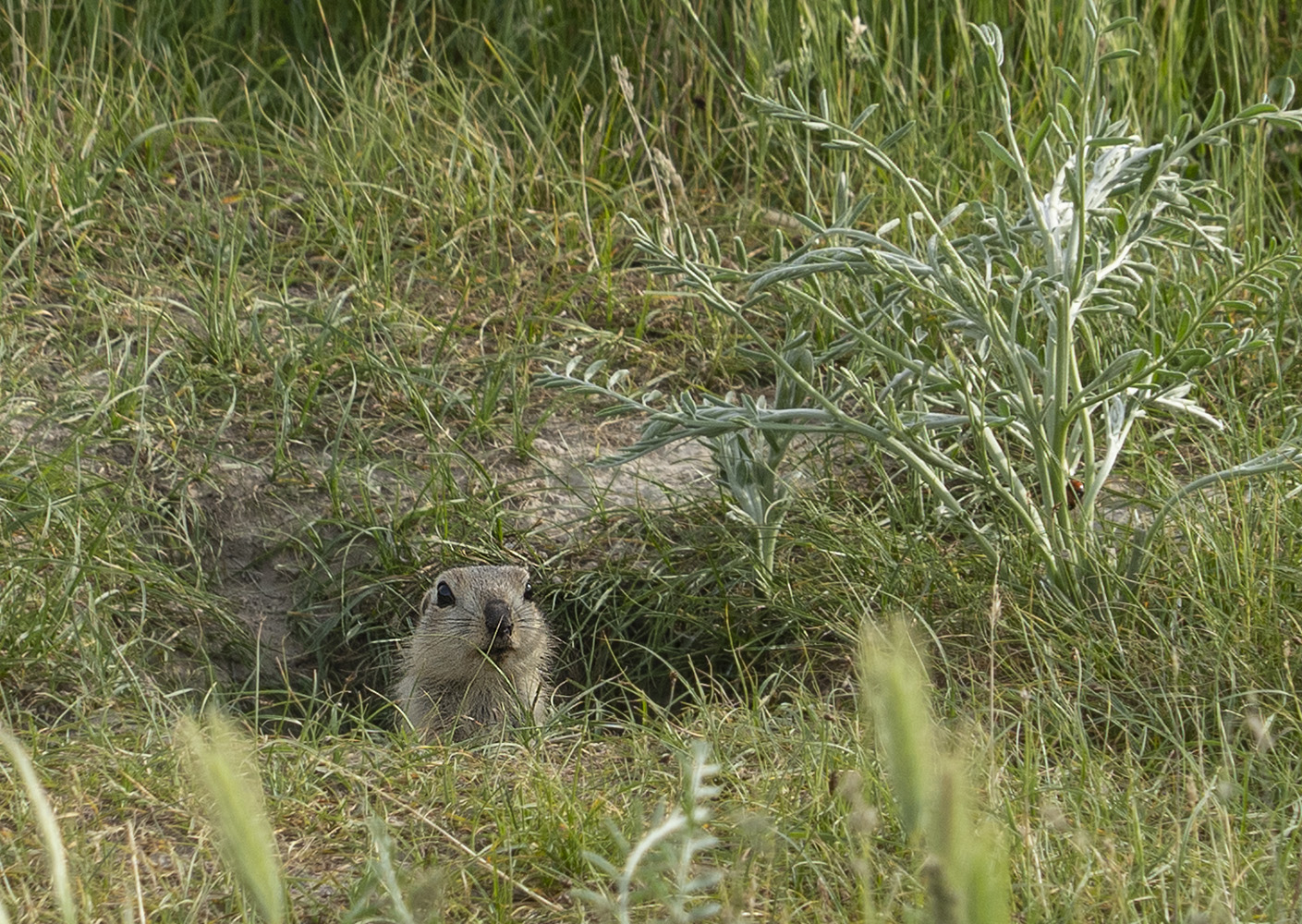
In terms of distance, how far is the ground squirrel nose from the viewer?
132 inches

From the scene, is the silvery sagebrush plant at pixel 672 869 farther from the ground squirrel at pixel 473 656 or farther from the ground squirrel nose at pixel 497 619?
the ground squirrel at pixel 473 656

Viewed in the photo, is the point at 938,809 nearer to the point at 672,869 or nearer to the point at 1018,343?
the point at 672,869

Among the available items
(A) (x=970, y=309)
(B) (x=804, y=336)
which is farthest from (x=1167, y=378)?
(B) (x=804, y=336)

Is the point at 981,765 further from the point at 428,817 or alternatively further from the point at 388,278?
the point at 388,278

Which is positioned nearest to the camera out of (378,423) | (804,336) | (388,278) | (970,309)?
(970,309)

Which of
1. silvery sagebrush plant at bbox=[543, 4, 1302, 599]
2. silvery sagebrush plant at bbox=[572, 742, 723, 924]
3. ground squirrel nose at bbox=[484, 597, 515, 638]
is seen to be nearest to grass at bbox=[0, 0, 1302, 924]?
silvery sagebrush plant at bbox=[572, 742, 723, 924]

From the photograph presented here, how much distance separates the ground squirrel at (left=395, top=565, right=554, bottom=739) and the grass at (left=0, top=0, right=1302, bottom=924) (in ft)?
0.54

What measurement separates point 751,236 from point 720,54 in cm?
64

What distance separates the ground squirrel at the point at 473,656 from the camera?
348cm

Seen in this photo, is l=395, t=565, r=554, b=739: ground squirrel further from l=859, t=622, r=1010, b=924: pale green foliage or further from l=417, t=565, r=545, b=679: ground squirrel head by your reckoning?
l=859, t=622, r=1010, b=924: pale green foliage

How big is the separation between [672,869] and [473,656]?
5.33 feet

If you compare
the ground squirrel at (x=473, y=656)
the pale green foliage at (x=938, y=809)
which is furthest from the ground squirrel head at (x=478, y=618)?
the pale green foliage at (x=938, y=809)

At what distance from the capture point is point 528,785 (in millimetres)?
2477

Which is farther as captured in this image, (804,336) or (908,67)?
(908,67)
